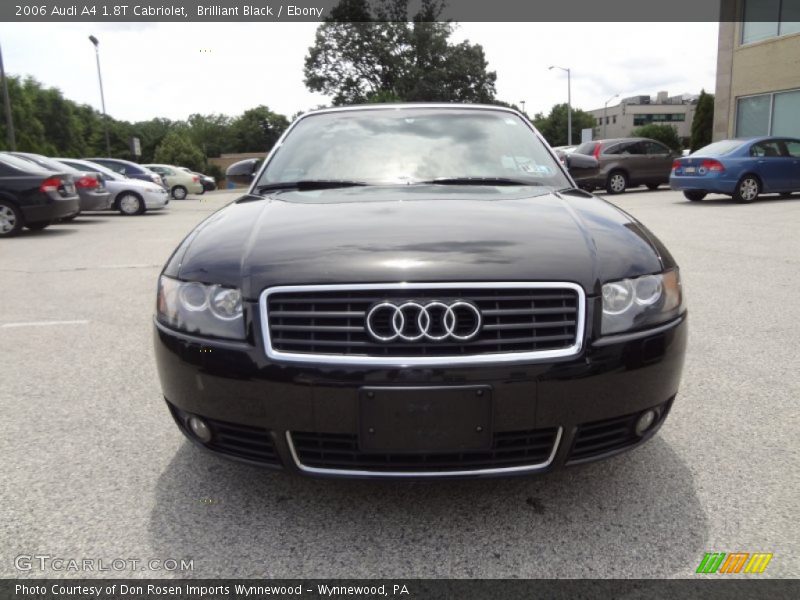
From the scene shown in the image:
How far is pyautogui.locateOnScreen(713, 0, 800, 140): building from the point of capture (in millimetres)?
20422

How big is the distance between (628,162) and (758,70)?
23.6ft

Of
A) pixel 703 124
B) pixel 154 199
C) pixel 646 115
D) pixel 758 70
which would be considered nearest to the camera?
pixel 154 199

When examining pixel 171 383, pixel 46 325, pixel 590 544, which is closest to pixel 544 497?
pixel 590 544

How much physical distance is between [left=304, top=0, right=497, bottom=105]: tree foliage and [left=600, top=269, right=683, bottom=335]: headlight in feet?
172

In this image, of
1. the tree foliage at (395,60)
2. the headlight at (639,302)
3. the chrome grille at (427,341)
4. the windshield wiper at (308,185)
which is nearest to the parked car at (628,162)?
the windshield wiper at (308,185)

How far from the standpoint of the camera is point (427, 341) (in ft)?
6.26

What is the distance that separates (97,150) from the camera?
75562 millimetres

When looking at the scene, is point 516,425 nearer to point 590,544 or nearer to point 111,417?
point 590,544

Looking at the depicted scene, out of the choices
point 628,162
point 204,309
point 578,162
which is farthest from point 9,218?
point 628,162

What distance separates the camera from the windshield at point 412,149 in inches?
125

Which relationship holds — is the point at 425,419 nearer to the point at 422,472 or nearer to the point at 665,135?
the point at 422,472

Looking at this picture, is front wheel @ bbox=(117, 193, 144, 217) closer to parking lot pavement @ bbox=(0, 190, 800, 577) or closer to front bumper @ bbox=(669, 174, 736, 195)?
front bumper @ bbox=(669, 174, 736, 195)

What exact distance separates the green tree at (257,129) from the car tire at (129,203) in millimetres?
85774

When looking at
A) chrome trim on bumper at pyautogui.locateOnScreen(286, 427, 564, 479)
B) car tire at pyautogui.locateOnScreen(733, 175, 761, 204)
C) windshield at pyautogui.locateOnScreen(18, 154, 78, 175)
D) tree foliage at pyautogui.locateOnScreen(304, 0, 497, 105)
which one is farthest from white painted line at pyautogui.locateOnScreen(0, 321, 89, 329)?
tree foliage at pyautogui.locateOnScreen(304, 0, 497, 105)
